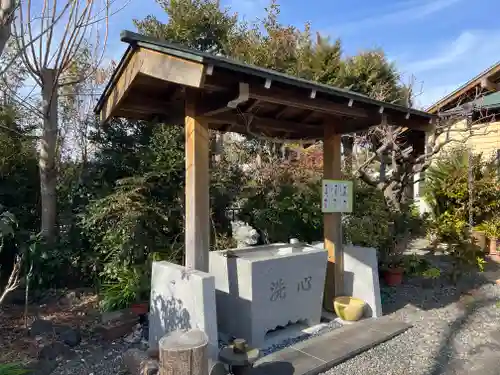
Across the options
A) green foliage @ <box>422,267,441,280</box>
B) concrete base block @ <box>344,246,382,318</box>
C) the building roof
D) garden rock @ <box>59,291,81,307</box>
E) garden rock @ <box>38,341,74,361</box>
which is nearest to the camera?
garden rock @ <box>38,341,74,361</box>

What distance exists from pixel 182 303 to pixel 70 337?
1420 mm

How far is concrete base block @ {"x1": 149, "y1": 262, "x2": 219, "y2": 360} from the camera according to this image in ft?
9.83

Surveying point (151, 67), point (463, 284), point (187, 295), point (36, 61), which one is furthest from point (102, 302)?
point (463, 284)

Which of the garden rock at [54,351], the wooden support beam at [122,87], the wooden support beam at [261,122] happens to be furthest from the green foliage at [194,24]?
the garden rock at [54,351]

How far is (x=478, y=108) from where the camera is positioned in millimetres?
A: 7656

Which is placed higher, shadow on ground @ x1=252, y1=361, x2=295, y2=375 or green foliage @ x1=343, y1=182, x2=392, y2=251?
green foliage @ x1=343, y1=182, x2=392, y2=251

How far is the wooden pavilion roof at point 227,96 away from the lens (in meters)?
2.93

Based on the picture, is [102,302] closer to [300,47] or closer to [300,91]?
[300,91]

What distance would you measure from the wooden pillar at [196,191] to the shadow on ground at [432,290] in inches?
107

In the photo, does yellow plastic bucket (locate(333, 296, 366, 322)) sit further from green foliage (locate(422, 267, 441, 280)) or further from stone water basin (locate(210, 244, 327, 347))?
green foliage (locate(422, 267, 441, 280))

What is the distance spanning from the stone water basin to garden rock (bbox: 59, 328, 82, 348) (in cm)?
145

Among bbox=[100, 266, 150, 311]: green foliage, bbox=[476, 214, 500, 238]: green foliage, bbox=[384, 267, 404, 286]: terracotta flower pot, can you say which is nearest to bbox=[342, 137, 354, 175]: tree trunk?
bbox=[384, 267, 404, 286]: terracotta flower pot

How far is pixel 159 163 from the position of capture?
549 cm

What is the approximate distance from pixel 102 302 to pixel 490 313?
5.00m
